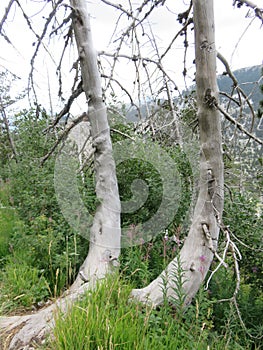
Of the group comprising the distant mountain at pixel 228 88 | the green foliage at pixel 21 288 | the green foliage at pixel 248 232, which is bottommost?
the green foliage at pixel 21 288

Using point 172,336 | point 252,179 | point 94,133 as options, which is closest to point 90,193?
point 94,133

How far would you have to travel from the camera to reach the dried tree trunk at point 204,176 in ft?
8.19

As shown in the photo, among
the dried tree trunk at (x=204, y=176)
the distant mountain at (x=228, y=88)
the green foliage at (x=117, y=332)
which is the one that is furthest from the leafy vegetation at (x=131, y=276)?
the distant mountain at (x=228, y=88)

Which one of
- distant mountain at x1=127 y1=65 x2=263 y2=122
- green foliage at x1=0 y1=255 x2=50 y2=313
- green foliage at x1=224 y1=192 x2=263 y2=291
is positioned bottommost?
green foliage at x1=0 y1=255 x2=50 y2=313

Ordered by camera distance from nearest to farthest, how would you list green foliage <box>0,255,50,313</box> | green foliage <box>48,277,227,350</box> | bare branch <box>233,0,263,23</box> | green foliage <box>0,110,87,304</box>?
green foliage <box>48,277,227,350</box> < bare branch <box>233,0,263,23</box> < green foliage <box>0,255,50,313</box> < green foliage <box>0,110,87,304</box>

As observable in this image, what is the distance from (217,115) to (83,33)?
1667 millimetres

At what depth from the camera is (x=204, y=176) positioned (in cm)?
267

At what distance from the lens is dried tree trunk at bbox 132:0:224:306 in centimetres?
250

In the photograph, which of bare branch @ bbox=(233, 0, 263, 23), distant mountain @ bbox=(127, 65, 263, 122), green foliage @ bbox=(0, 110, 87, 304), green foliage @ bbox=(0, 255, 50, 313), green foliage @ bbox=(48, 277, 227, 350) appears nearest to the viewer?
green foliage @ bbox=(48, 277, 227, 350)

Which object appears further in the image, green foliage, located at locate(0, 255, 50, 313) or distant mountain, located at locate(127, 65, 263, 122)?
green foliage, located at locate(0, 255, 50, 313)

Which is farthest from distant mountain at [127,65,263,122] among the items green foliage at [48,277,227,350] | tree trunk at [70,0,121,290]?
green foliage at [48,277,227,350]

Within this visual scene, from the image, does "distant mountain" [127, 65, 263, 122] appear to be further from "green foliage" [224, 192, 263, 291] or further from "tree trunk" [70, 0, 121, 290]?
"green foliage" [224, 192, 263, 291]

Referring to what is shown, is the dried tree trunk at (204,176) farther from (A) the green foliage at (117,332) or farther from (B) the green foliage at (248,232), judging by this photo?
(B) the green foliage at (248,232)

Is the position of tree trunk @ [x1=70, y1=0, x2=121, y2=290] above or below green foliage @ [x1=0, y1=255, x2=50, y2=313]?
above
